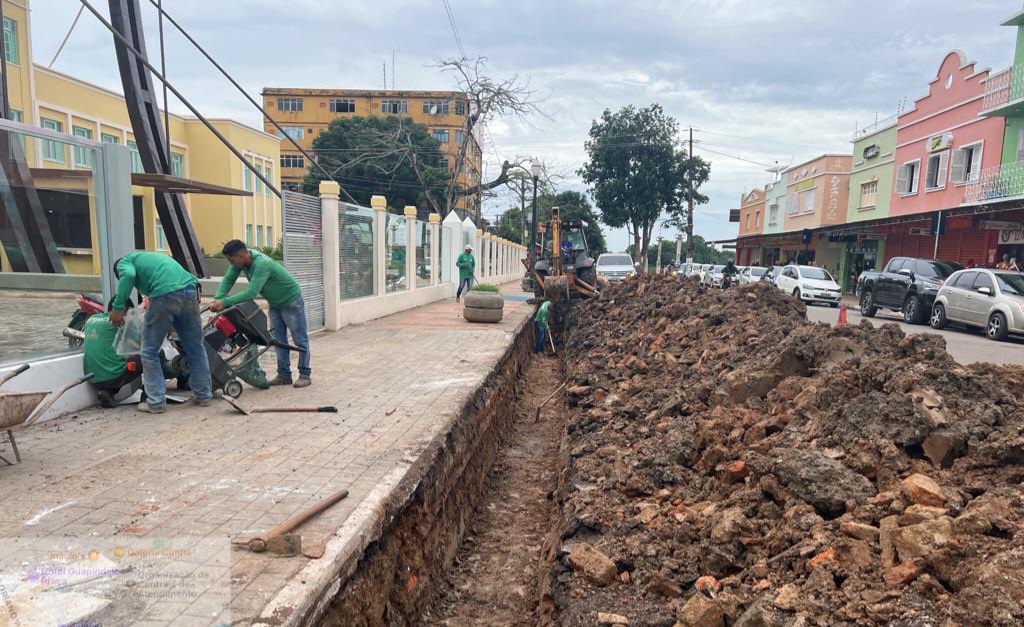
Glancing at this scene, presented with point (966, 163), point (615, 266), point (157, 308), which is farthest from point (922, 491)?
point (615, 266)

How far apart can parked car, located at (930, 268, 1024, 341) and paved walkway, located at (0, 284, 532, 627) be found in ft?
37.0

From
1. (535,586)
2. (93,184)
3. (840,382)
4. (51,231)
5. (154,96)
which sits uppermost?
(154,96)

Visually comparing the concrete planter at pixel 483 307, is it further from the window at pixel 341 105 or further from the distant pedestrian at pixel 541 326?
the window at pixel 341 105

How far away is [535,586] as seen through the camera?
4.32 m

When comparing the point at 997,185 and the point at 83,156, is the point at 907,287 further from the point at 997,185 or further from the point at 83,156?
the point at 83,156

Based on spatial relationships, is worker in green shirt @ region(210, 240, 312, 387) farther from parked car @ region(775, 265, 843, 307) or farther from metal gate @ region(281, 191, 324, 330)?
parked car @ region(775, 265, 843, 307)

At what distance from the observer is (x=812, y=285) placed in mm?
19719

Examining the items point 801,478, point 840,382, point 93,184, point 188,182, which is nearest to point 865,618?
point 801,478

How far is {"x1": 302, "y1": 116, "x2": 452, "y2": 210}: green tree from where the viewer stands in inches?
1432

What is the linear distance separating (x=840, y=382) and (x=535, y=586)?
2.46 metres

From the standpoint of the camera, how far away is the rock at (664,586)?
3.09 m

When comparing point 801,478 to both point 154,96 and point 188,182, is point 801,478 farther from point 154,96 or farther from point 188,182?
point 154,96

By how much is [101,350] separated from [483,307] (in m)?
7.89

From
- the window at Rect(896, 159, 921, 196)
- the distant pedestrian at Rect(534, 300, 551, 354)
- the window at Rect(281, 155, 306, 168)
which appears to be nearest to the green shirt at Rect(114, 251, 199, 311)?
the distant pedestrian at Rect(534, 300, 551, 354)
